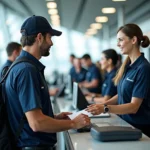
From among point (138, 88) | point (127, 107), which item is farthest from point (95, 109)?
point (138, 88)

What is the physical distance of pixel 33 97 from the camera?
1987mm

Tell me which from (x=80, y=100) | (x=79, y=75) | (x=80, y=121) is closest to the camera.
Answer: (x=80, y=121)

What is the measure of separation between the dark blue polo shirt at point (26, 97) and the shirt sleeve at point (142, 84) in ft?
3.10

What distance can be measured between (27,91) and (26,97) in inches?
1.5

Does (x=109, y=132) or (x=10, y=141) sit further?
(x=109, y=132)

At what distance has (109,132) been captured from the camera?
2371 millimetres

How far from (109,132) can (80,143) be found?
0.23 metres

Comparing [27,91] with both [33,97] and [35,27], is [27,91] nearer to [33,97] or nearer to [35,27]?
[33,97]

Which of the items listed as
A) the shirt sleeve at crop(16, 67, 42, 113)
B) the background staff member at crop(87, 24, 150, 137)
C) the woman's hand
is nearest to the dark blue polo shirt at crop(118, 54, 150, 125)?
the background staff member at crop(87, 24, 150, 137)

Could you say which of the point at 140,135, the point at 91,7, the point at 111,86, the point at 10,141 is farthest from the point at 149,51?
the point at 10,141

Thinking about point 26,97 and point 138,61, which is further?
point 138,61

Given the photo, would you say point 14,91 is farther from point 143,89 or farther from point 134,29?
point 134,29

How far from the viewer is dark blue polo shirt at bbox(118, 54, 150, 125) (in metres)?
2.83

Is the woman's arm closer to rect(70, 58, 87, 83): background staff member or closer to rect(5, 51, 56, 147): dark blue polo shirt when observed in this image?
rect(5, 51, 56, 147): dark blue polo shirt
